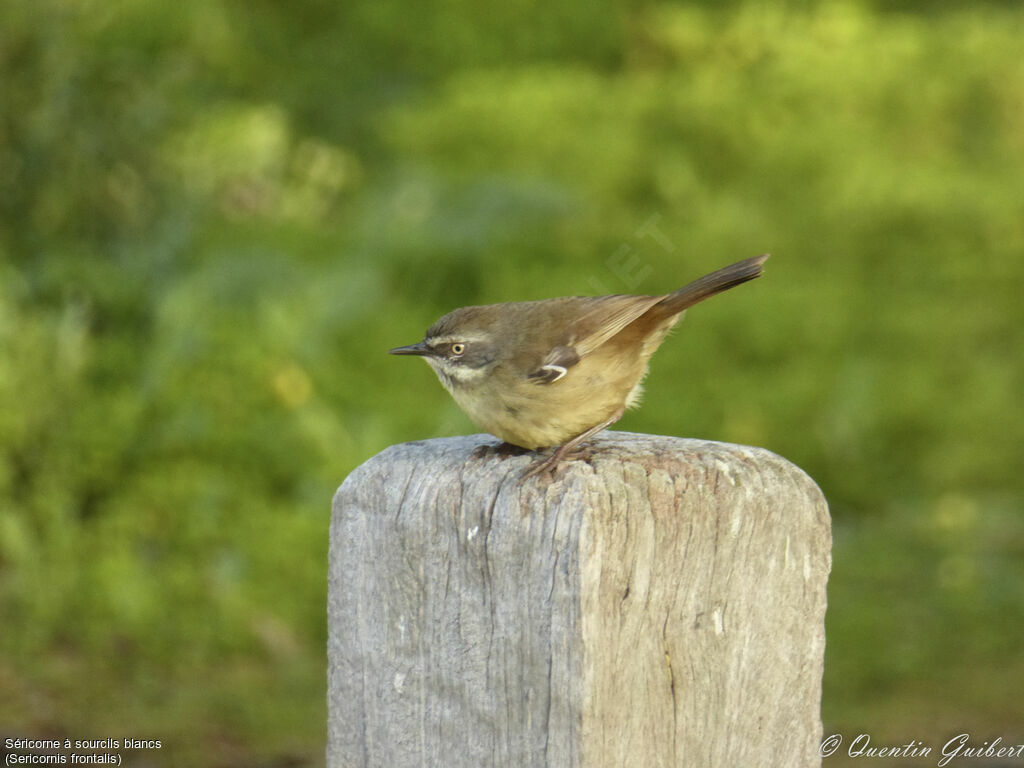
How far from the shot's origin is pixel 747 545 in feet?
6.72

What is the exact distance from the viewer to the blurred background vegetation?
5.14m

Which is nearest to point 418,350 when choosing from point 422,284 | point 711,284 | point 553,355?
point 553,355

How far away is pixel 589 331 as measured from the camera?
2.92 m

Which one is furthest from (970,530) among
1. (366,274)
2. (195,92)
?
(195,92)

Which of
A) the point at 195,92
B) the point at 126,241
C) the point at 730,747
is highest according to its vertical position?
the point at 195,92

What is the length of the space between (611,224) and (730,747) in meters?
8.48

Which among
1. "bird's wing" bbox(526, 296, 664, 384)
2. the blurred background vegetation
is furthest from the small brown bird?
the blurred background vegetation

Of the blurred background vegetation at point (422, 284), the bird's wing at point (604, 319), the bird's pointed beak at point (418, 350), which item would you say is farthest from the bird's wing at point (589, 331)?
the blurred background vegetation at point (422, 284)

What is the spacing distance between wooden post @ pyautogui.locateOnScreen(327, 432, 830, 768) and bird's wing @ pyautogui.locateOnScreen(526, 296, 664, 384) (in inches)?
26.0

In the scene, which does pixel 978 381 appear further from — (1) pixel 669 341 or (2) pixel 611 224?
(2) pixel 611 224

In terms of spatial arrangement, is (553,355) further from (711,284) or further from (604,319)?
(711,284)

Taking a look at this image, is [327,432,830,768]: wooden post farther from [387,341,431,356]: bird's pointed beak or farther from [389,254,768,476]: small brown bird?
[387,341,431,356]: bird's pointed beak

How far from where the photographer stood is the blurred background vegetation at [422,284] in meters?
5.14

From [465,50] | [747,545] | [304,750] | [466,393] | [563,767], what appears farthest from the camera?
[465,50]
